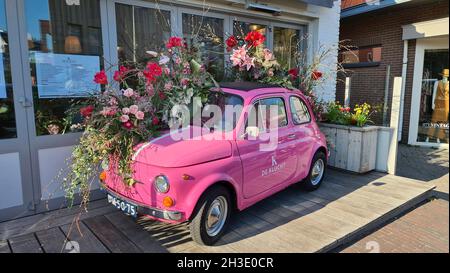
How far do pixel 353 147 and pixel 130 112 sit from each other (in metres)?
4.15

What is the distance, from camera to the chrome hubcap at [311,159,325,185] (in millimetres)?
4965

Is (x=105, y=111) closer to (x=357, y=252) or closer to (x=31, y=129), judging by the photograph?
(x=31, y=129)

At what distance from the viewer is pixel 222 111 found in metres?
3.66

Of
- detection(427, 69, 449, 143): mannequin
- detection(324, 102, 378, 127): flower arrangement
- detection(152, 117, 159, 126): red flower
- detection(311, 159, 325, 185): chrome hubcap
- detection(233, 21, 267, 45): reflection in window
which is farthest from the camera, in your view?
detection(427, 69, 449, 143): mannequin

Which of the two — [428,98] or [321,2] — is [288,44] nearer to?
[321,2]

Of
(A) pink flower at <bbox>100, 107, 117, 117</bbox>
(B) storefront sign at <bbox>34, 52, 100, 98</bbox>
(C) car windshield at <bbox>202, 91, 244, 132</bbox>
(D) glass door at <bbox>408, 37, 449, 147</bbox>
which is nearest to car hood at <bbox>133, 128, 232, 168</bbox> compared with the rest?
(C) car windshield at <bbox>202, 91, 244, 132</bbox>

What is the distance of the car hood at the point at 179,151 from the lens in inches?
117

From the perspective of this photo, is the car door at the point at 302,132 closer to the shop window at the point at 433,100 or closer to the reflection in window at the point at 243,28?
the reflection in window at the point at 243,28

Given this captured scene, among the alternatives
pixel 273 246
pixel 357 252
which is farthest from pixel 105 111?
pixel 357 252

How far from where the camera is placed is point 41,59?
158 inches

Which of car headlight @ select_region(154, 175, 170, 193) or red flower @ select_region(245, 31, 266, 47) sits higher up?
red flower @ select_region(245, 31, 266, 47)

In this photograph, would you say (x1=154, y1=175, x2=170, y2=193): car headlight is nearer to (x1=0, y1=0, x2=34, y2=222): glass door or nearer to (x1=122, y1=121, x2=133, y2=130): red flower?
(x1=122, y1=121, x2=133, y2=130): red flower

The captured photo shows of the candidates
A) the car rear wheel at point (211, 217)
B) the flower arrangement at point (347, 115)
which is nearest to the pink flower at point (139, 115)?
the car rear wheel at point (211, 217)

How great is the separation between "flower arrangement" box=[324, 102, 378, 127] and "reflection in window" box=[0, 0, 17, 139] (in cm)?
529
